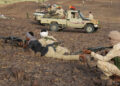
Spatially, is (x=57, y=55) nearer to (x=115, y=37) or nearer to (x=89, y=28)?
(x=115, y=37)

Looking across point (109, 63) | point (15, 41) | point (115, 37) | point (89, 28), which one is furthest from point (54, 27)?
point (115, 37)

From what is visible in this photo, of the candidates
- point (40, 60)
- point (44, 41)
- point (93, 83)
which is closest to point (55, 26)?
point (44, 41)

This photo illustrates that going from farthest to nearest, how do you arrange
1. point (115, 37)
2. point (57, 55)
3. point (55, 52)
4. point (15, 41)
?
point (15, 41)
point (55, 52)
point (57, 55)
point (115, 37)

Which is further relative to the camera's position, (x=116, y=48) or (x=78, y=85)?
(x=78, y=85)

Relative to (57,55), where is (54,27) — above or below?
below

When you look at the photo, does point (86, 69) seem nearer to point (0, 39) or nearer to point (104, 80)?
point (104, 80)

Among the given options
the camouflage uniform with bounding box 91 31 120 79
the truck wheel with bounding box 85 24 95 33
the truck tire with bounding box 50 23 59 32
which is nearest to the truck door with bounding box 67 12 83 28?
the truck wheel with bounding box 85 24 95 33

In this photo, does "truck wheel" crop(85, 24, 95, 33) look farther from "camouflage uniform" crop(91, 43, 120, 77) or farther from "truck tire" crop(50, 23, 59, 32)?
"camouflage uniform" crop(91, 43, 120, 77)

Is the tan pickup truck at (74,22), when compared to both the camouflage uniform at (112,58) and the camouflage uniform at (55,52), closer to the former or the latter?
the camouflage uniform at (55,52)

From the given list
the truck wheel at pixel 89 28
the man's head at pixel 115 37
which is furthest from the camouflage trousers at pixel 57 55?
the truck wheel at pixel 89 28

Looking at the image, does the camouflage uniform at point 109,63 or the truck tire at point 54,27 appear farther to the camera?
the truck tire at point 54,27

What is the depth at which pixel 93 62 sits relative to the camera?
25.8 feet

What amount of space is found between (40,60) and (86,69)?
1.66 metres

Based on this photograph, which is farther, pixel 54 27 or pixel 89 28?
pixel 54 27
